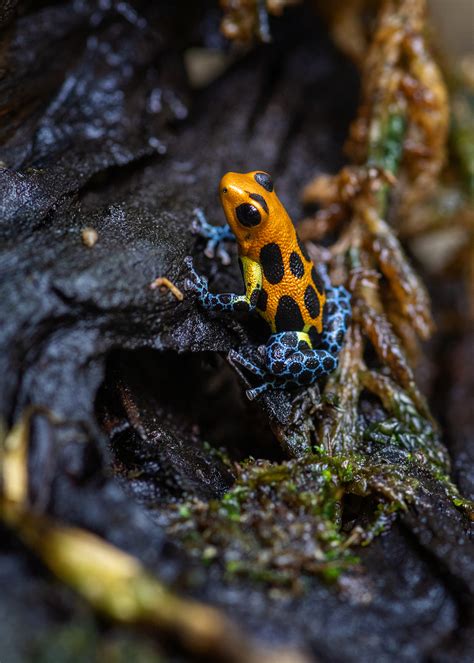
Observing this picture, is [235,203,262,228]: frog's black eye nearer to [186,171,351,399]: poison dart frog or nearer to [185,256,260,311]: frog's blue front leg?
[186,171,351,399]: poison dart frog

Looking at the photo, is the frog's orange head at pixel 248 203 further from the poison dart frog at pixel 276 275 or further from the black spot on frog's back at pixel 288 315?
the black spot on frog's back at pixel 288 315

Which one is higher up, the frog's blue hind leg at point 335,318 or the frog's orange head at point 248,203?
the frog's orange head at point 248,203

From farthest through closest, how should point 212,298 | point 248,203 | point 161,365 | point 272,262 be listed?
1. point 272,262
2. point 248,203
3. point 161,365
4. point 212,298

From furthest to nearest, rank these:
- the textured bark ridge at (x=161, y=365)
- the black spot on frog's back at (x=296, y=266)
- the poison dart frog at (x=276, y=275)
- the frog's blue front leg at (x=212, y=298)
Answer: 1. the black spot on frog's back at (x=296, y=266)
2. the poison dart frog at (x=276, y=275)
3. the frog's blue front leg at (x=212, y=298)
4. the textured bark ridge at (x=161, y=365)

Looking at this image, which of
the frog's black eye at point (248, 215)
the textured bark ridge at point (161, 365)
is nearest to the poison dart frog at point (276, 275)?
the frog's black eye at point (248, 215)

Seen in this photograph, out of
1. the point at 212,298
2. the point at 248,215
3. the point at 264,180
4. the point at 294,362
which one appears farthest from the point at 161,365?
the point at 264,180

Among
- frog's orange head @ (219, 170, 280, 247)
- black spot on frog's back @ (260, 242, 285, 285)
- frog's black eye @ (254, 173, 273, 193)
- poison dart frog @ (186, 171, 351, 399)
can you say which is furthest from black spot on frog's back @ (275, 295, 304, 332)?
frog's black eye @ (254, 173, 273, 193)

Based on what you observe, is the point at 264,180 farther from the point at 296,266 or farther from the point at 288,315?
the point at 288,315
